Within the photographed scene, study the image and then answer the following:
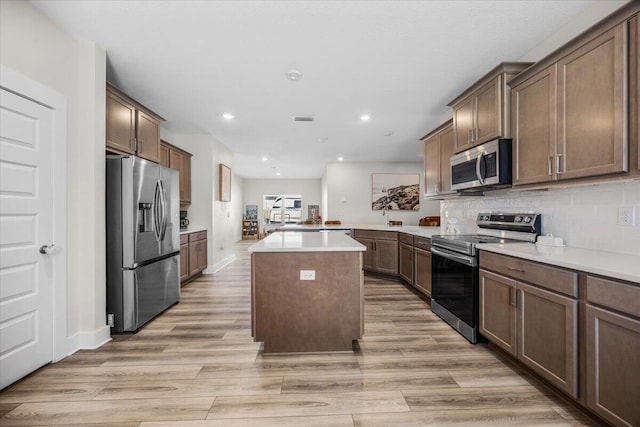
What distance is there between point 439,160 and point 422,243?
3.68 feet

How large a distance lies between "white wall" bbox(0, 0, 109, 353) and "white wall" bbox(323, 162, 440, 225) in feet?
18.0

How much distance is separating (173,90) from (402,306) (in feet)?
12.1

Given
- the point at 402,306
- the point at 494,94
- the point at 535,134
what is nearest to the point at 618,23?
the point at 535,134

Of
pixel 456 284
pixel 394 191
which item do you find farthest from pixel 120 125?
pixel 394 191

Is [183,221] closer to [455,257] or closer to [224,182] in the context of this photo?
[224,182]

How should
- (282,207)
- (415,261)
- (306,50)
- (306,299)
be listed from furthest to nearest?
1. (282,207)
2. (415,261)
3. (306,50)
4. (306,299)

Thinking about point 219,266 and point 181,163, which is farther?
point 219,266

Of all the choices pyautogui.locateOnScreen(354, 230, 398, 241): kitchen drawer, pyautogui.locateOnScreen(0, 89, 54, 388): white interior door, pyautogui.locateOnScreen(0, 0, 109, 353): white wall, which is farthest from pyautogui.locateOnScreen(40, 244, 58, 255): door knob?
pyautogui.locateOnScreen(354, 230, 398, 241): kitchen drawer

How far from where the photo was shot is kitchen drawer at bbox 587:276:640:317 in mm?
1297

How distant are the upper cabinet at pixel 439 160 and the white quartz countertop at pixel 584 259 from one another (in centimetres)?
148

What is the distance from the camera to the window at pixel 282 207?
11.4 meters

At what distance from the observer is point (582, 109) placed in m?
1.83

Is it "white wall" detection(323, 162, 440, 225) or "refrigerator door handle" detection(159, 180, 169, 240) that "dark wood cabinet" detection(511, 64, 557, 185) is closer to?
"refrigerator door handle" detection(159, 180, 169, 240)

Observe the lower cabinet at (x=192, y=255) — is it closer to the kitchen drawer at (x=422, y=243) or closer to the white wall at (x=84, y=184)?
the white wall at (x=84, y=184)
